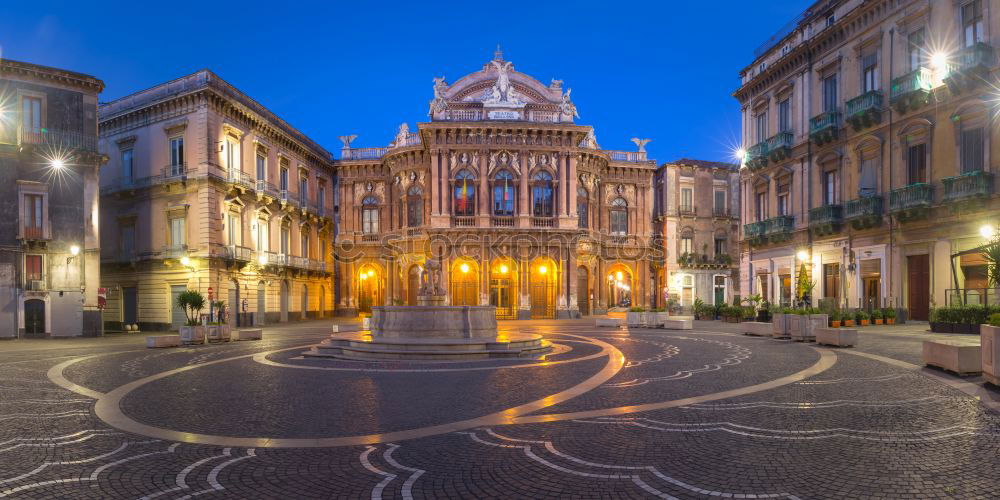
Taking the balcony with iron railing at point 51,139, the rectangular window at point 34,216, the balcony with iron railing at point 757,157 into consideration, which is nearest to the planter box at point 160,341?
the rectangular window at point 34,216

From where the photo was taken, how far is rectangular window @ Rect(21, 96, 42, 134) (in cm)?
2814

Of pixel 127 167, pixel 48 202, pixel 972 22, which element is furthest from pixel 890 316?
pixel 127 167

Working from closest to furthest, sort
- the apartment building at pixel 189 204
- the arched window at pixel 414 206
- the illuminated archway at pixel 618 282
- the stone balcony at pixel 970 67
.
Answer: the stone balcony at pixel 970 67 → the apartment building at pixel 189 204 → the arched window at pixel 414 206 → the illuminated archway at pixel 618 282

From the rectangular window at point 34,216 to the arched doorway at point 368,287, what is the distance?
81.0ft

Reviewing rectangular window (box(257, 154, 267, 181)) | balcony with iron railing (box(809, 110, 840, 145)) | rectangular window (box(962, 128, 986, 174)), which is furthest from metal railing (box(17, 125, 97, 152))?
rectangular window (box(962, 128, 986, 174))

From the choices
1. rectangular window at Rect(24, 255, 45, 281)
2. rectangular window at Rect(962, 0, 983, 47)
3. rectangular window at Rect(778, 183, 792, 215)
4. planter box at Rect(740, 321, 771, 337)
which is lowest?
planter box at Rect(740, 321, 771, 337)

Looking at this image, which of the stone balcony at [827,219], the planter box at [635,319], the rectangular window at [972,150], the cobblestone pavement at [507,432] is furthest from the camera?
the planter box at [635,319]

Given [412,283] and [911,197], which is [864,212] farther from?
[412,283]

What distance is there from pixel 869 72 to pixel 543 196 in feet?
71.3

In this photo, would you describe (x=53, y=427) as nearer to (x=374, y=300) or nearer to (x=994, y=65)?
(x=994, y=65)

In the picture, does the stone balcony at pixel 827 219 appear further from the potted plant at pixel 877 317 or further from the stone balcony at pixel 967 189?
the stone balcony at pixel 967 189

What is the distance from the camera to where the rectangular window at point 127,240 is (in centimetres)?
3638

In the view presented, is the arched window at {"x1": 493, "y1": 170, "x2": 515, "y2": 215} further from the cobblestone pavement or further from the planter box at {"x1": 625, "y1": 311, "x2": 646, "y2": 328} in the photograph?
the cobblestone pavement

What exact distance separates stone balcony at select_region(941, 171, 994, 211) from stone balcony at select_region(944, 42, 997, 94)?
3614 mm
